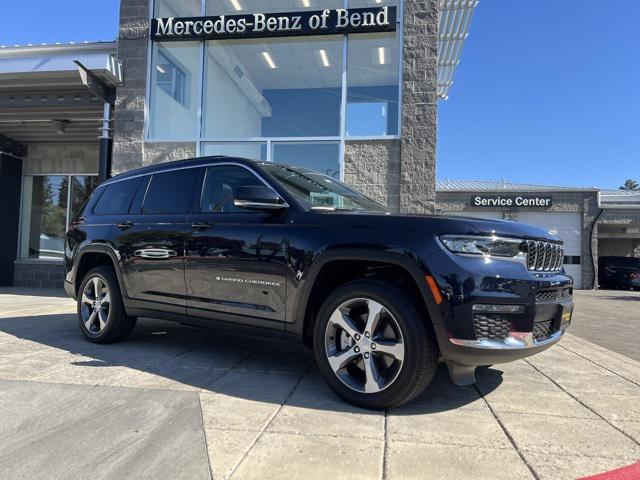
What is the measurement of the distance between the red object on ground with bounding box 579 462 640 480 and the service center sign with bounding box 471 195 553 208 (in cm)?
2144

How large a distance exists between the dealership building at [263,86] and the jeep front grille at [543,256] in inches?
200

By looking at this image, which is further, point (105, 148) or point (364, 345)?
point (105, 148)

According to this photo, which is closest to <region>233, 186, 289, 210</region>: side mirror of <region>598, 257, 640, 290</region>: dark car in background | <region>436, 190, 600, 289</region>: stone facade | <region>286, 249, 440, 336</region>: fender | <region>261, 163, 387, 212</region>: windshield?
<region>261, 163, 387, 212</region>: windshield

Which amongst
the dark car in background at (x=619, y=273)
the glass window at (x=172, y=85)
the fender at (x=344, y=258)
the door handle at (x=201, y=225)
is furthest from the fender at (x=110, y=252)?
the dark car in background at (x=619, y=273)

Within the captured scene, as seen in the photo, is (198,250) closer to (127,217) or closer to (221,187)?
(221,187)

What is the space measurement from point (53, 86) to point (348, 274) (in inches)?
355

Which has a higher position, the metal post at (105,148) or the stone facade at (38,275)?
the metal post at (105,148)

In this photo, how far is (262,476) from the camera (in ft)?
7.81

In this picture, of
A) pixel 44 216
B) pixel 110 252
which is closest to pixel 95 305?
pixel 110 252

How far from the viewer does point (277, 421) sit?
10.1 ft

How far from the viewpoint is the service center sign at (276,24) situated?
29.3 feet

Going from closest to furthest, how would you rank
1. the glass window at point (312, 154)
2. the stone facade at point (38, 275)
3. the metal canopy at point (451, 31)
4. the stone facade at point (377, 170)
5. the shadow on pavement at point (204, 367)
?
the shadow on pavement at point (204, 367) → the stone facade at point (377, 170) → the glass window at point (312, 154) → the metal canopy at point (451, 31) → the stone facade at point (38, 275)

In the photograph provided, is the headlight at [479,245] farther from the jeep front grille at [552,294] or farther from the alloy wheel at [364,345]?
the alloy wheel at [364,345]

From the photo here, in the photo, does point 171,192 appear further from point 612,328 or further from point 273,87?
point 612,328
